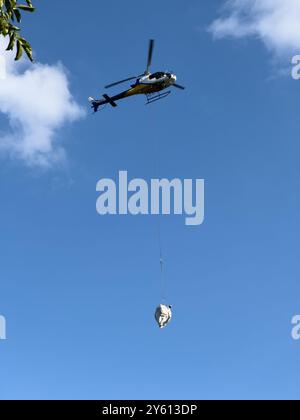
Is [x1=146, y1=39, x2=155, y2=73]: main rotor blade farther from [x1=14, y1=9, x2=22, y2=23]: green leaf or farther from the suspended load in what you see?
[x1=14, y1=9, x2=22, y2=23]: green leaf

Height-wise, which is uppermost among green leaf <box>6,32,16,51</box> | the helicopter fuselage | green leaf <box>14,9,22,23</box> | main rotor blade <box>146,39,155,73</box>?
main rotor blade <box>146,39,155,73</box>

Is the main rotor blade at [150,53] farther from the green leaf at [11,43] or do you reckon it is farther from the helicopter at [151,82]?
the green leaf at [11,43]

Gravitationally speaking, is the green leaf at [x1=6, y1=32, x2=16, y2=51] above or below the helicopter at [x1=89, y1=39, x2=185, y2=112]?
below

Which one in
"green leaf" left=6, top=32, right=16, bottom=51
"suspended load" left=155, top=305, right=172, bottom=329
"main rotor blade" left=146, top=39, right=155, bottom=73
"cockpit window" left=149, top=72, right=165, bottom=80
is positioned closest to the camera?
"green leaf" left=6, top=32, right=16, bottom=51

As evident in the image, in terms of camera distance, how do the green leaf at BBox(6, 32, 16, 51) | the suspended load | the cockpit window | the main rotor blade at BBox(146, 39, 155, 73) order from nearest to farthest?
the green leaf at BBox(6, 32, 16, 51)
the suspended load
the main rotor blade at BBox(146, 39, 155, 73)
the cockpit window

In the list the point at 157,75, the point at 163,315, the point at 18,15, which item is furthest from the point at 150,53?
the point at 18,15

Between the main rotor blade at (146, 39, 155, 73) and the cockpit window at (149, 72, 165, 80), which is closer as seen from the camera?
the main rotor blade at (146, 39, 155, 73)

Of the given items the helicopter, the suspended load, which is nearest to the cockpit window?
the helicopter
